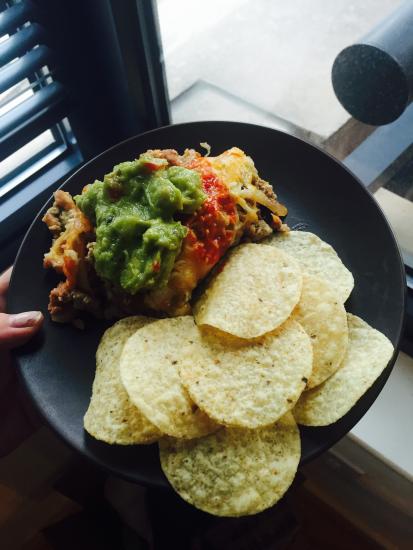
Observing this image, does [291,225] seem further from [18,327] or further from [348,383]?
[18,327]

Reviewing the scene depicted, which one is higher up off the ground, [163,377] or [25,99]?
[25,99]

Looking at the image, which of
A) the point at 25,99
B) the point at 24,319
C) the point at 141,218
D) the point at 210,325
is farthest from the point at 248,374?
the point at 25,99

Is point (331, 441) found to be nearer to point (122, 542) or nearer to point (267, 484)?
point (267, 484)

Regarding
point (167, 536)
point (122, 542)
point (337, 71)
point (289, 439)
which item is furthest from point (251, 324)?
point (122, 542)

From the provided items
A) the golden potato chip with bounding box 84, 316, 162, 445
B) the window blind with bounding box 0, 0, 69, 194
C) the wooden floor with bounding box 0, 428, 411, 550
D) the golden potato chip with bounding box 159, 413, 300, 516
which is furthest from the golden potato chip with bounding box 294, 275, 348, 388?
the window blind with bounding box 0, 0, 69, 194

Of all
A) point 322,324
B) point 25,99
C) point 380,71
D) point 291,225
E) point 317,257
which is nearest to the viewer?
point 380,71

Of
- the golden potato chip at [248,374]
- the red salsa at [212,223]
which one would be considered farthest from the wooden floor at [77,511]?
the red salsa at [212,223]

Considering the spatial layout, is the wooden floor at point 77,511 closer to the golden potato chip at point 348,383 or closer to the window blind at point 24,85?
the golden potato chip at point 348,383
